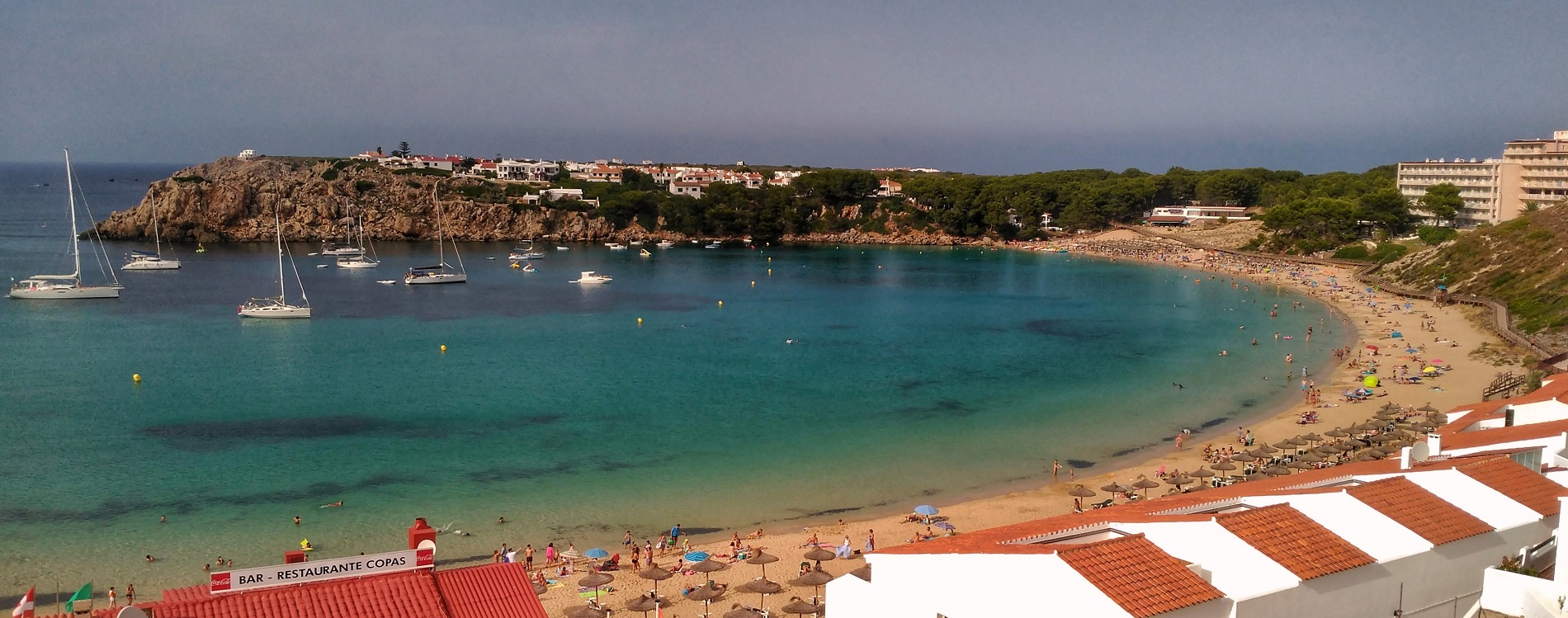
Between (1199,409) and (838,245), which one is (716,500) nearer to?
(1199,409)

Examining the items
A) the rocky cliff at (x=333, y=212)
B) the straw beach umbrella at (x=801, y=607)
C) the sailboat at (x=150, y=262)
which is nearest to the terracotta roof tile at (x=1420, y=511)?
the straw beach umbrella at (x=801, y=607)

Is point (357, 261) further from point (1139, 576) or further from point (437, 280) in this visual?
point (1139, 576)

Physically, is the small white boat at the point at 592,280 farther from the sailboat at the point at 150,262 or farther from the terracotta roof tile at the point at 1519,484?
the terracotta roof tile at the point at 1519,484

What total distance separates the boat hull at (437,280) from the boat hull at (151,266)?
18358 millimetres

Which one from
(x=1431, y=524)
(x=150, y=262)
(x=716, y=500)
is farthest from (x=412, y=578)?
(x=150, y=262)

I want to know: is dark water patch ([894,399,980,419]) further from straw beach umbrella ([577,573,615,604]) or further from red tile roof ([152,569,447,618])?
red tile roof ([152,569,447,618])

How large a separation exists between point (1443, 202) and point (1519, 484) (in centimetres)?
8240

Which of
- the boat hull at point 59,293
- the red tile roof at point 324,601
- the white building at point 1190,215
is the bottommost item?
the boat hull at point 59,293

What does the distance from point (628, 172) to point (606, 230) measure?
27.0 meters

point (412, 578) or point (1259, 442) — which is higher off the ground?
point (412, 578)

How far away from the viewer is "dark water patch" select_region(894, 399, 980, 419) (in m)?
33.6

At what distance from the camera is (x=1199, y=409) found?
34312 mm

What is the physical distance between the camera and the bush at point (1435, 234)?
73.2 metres

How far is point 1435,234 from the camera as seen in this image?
75312mm
